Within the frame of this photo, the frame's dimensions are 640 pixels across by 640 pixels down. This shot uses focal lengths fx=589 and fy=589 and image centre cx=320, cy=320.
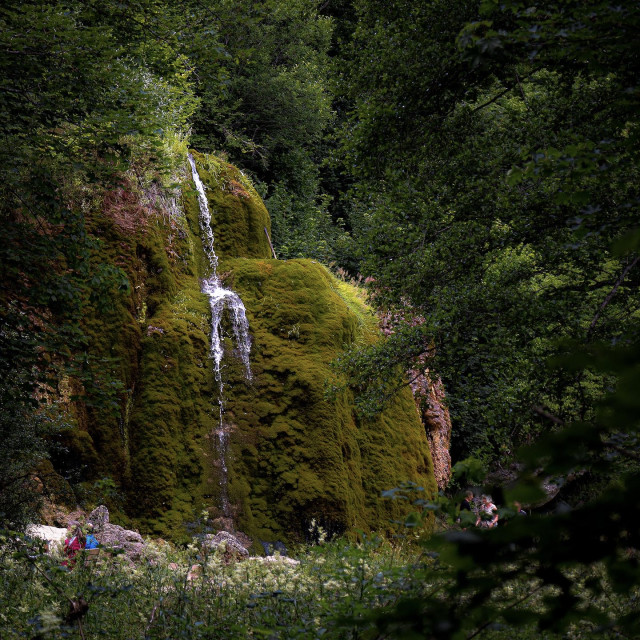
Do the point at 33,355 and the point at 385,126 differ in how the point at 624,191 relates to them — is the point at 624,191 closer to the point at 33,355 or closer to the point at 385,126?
the point at 385,126

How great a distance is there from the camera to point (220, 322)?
10609mm

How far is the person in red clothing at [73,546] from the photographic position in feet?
14.7

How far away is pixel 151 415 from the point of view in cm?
908

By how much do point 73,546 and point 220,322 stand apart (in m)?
5.70

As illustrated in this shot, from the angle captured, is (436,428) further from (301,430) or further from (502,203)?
(502,203)

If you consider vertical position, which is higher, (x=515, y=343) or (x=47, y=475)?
(x=515, y=343)

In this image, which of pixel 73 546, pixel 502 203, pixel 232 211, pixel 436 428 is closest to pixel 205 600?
pixel 73 546

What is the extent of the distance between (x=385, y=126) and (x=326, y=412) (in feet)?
17.1

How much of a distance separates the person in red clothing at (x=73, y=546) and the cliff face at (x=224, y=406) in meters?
2.95

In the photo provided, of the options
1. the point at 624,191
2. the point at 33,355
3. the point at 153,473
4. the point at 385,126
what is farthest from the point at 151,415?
the point at 624,191

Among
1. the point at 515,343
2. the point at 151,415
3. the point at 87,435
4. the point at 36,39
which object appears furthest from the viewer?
the point at 151,415

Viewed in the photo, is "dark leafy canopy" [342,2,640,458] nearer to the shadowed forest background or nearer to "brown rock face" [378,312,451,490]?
the shadowed forest background

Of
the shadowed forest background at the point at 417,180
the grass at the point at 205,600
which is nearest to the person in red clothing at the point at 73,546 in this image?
the grass at the point at 205,600

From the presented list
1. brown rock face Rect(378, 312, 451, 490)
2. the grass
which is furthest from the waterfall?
the grass
